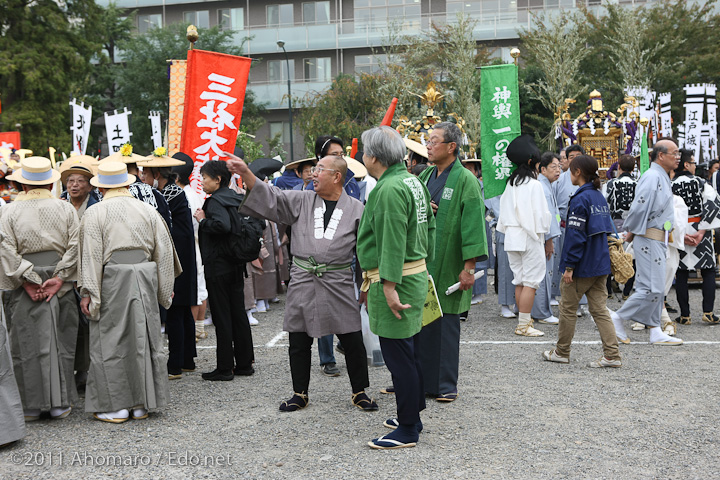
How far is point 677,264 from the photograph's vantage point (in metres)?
7.73

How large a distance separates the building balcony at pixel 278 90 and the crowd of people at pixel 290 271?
31659mm

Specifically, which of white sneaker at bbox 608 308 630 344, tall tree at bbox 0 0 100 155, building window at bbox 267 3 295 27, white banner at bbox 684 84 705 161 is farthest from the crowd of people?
building window at bbox 267 3 295 27

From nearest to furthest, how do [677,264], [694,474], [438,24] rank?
[694,474] → [677,264] → [438,24]

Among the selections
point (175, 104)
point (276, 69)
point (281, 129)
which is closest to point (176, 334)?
point (175, 104)

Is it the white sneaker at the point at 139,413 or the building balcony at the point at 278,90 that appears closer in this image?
the white sneaker at the point at 139,413

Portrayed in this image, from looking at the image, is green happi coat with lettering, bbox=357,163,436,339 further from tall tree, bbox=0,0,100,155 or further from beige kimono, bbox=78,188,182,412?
tall tree, bbox=0,0,100,155

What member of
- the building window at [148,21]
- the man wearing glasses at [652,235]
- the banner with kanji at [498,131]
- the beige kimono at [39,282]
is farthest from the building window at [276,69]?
the beige kimono at [39,282]

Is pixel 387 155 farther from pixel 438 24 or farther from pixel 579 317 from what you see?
pixel 438 24

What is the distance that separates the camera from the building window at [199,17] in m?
39.0

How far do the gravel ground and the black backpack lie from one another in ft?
3.48

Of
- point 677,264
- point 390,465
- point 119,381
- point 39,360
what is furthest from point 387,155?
point 677,264

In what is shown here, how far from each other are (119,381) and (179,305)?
1308 millimetres

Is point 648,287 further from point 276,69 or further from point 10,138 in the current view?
point 276,69

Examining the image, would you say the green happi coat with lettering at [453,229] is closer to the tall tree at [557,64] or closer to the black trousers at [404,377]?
the black trousers at [404,377]
